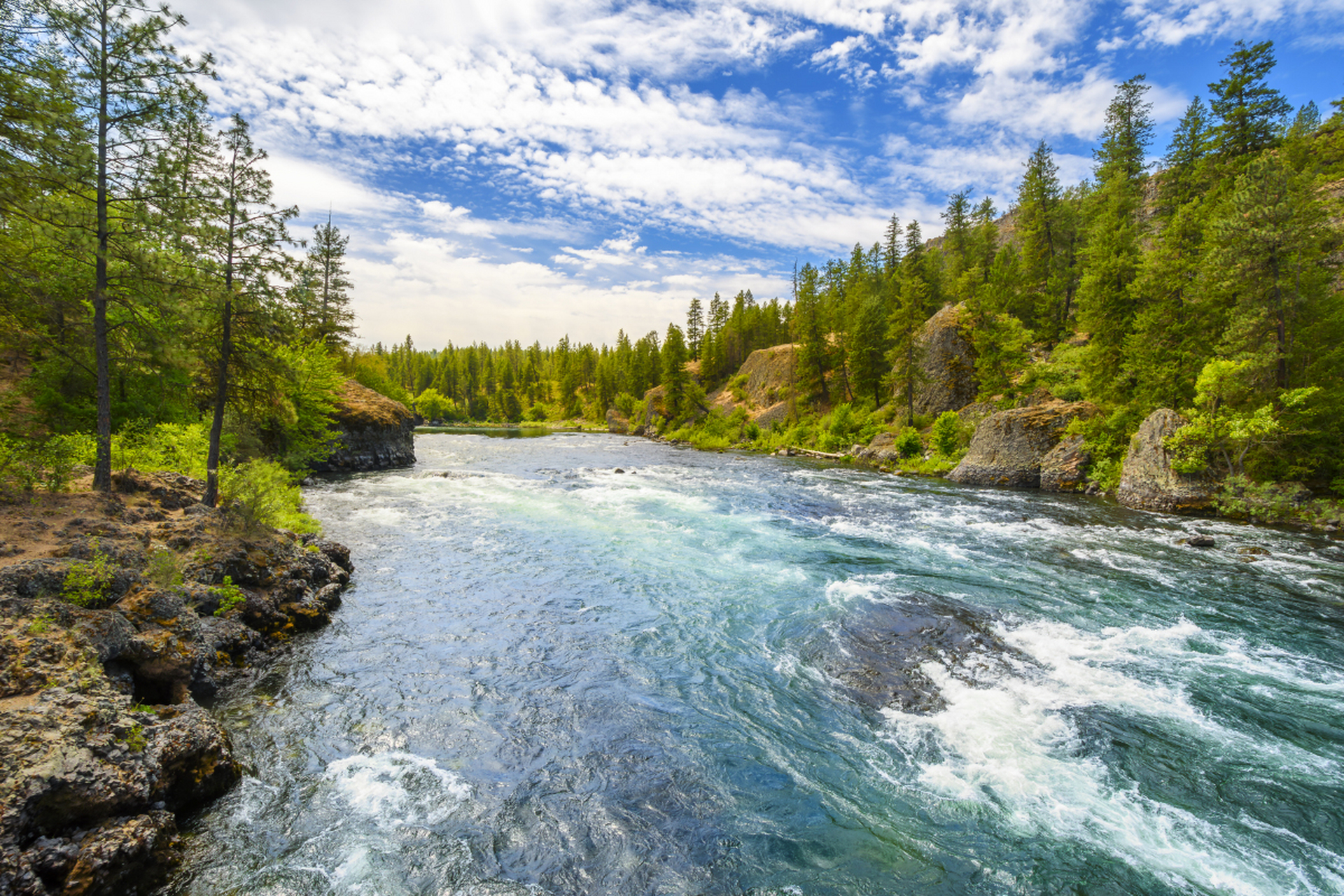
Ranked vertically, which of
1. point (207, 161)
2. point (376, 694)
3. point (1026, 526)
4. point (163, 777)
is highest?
point (207, 161)

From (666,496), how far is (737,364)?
6961cm

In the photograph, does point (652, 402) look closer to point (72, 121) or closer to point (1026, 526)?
point (1026, 526)

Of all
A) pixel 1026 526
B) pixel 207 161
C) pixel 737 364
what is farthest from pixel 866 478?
pixel 737 364

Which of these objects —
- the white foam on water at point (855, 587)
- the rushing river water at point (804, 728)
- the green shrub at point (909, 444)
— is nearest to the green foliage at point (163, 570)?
the rushing river water at point (804, 728)

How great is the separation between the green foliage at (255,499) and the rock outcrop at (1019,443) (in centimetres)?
3303

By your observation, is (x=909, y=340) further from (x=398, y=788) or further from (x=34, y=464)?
(x=34, y=464)

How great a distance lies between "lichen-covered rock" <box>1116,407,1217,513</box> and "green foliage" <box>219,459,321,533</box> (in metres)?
32.4

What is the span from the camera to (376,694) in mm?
8719

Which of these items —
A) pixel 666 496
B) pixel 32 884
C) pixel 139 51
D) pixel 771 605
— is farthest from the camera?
pixel 666 496

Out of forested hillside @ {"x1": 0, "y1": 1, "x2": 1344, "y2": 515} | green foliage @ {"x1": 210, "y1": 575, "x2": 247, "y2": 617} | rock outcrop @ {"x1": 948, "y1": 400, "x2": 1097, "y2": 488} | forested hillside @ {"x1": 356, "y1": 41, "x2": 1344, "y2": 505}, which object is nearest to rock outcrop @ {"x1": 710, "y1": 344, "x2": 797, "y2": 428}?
forested hillside @ {"x1": 356, "y1": 41, "x2": 1344, "y2": 505}

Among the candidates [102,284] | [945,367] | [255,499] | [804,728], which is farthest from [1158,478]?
[102,284]

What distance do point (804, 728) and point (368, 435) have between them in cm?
3570

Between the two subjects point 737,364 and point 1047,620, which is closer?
point 1047,620

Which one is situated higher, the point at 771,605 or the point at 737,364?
the point at 737,364
